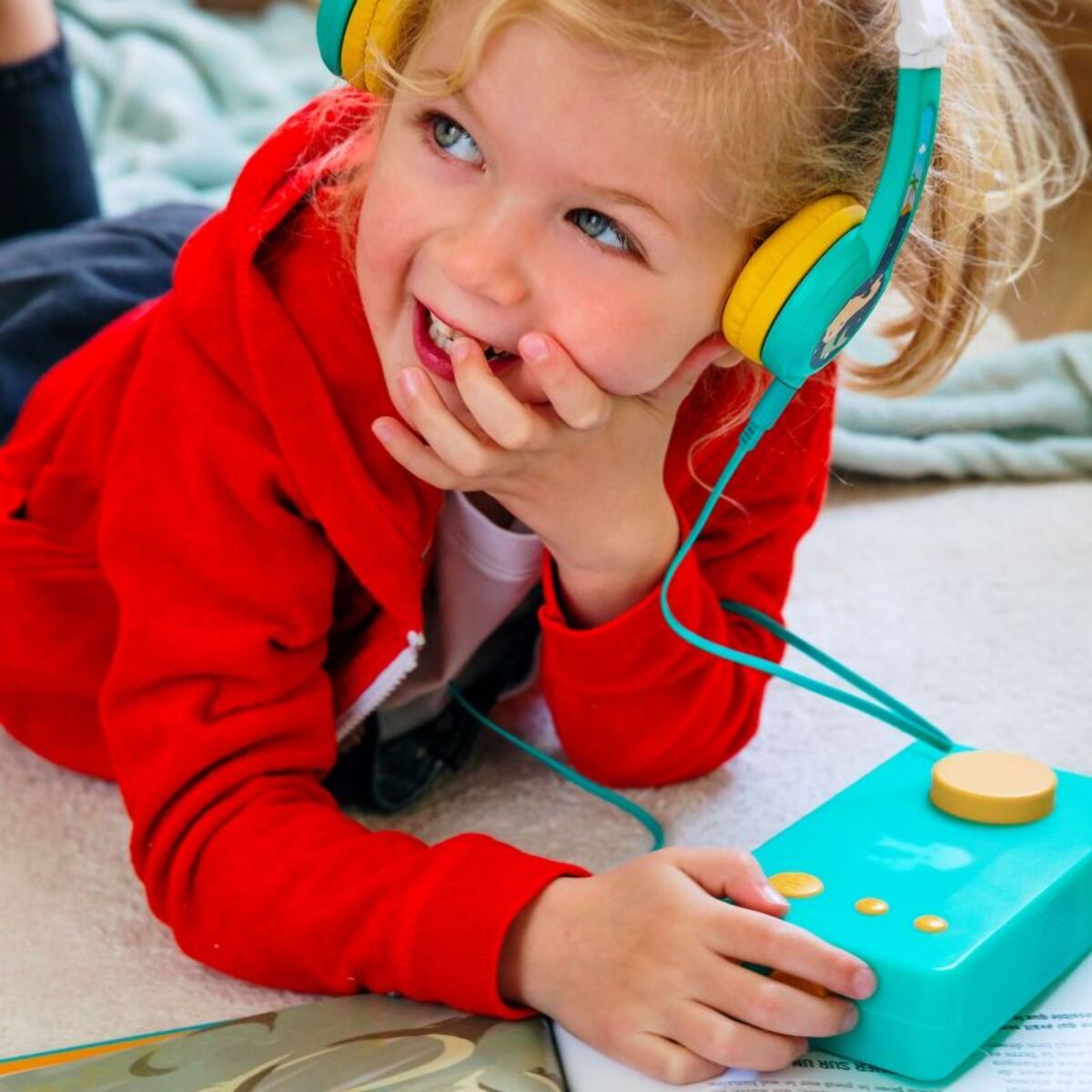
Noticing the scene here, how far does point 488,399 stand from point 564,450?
3.7 inches

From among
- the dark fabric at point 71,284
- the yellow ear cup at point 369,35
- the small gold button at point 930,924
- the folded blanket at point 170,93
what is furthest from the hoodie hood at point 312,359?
the folded blanket at point 170,93

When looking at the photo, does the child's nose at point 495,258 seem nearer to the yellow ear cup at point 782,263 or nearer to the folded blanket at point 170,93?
the yellow ear cup at point 782,263

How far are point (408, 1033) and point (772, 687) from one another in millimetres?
462

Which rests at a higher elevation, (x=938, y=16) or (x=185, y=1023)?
(x=938, y=16)

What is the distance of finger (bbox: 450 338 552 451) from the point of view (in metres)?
0.77

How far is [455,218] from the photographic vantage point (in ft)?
2.54

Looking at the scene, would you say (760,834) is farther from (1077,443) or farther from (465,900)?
(1077,443)

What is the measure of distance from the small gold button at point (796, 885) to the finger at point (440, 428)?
24 cm

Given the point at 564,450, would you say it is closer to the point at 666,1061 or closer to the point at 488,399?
the point at 488,399

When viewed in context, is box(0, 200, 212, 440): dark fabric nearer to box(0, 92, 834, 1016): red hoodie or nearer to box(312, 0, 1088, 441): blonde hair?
box(0, 92, 834, 1016): red hoodie

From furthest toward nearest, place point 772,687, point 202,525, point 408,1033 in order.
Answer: point 772,687 → point 202,525 → point 408,1033

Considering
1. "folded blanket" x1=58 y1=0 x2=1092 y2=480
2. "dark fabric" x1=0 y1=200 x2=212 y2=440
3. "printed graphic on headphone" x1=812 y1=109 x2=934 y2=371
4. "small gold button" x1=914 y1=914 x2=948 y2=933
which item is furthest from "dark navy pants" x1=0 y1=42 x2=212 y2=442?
"small gold button" x1=914 y1=914 x2=948 y2=933

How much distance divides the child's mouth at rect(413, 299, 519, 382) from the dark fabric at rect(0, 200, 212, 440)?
2.01ft

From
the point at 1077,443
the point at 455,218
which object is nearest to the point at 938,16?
the point at 455,218
